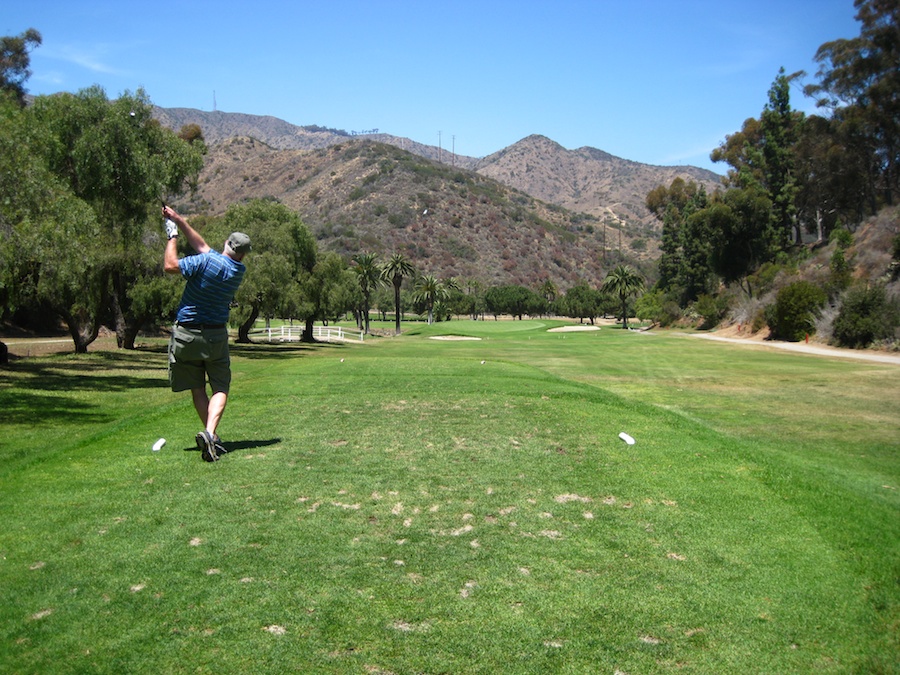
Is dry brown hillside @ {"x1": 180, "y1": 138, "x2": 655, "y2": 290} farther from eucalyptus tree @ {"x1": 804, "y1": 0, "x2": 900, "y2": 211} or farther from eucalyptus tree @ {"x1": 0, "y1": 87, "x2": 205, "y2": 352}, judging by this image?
eucalyptus tree @ {"x1": 0, "y1": 87, "x2": 205, "y2": 352}

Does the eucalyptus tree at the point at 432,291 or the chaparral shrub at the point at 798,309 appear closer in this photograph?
the chaparral shrub at the point at 798,309

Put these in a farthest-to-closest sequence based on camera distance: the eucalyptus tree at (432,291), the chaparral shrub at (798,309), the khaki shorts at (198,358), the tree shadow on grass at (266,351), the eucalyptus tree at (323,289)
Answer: the eucalyptus tree at (432,291) < the eucalyptus tree at (323,289) < the chaparral shrub at (798,309) < the tree shadow on grass at (266,351) < the khaki shorts at (198,358)

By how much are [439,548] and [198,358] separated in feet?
13.8

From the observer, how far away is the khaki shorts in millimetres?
8258

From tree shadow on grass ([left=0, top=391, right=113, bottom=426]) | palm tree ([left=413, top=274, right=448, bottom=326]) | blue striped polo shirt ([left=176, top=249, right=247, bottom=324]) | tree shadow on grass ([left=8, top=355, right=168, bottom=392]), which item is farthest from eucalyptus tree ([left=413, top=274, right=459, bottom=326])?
blue striped polo shirt ([left=176, top=249, right=247, bottom=324])

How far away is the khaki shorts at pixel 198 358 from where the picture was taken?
8258 mm

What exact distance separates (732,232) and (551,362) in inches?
1982

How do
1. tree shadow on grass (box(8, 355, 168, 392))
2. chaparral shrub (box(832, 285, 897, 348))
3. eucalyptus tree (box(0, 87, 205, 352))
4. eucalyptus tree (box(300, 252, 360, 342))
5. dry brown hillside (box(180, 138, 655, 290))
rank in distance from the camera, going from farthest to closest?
dry brown hillside (box(180, 138, 655, 290)) → eucalyptus tree (box(300, 252, 360, 342)) → chaparral shrub (box(832, 285, 897, 348)) → eucalyptus tree (box(0, 87, 205, 352)) → tree shadow on grass (box(8, 355, 168, 392))

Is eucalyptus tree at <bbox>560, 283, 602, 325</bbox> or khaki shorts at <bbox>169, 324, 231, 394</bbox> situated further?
eucalyptus tree at <bbox>560, 283, 602, 325</bbox>

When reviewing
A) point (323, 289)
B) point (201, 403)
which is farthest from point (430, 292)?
point (201, 403)

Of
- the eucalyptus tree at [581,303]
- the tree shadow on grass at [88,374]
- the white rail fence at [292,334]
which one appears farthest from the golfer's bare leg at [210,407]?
the eucalyptus tree at [581,303]

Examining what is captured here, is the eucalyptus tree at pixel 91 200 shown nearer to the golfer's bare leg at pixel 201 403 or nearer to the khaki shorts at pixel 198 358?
the khaki shorts at pixel 198 358

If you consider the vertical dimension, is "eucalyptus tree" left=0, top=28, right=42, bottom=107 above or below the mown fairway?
above

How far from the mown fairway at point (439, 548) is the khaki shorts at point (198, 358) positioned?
82 centimetres
